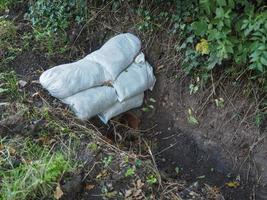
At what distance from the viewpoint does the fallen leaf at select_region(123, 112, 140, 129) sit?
4.29m

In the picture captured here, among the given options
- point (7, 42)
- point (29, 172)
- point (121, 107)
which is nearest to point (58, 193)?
point (29, 172)

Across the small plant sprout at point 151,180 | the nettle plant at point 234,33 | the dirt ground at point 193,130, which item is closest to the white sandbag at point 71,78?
the dirt ground at point 193,130

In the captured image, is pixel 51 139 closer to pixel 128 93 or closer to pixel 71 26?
pixel 128 93

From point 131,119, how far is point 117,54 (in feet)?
2.13

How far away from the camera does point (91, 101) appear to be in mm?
3871

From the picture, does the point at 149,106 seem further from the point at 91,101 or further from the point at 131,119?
the point at 91,101

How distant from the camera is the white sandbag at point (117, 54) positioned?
403 cm

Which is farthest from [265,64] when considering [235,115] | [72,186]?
[72,186]

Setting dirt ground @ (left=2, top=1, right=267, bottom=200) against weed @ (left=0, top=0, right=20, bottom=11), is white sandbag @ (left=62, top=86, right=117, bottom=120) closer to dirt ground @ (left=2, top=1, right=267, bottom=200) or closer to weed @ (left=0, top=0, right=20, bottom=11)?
dirt ground @ (left=2, top=1, right=267, bottom=200)

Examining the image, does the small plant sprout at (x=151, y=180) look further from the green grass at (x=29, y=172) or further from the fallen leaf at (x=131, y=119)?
the fallen leaf at (x=131, y=119)

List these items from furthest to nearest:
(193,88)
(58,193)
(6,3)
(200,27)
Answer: (6,3) → (193,88) → (200,27) → (58,193)

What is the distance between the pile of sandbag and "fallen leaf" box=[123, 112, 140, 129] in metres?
0.14

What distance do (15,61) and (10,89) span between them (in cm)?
49

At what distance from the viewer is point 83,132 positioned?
12.1 ft
